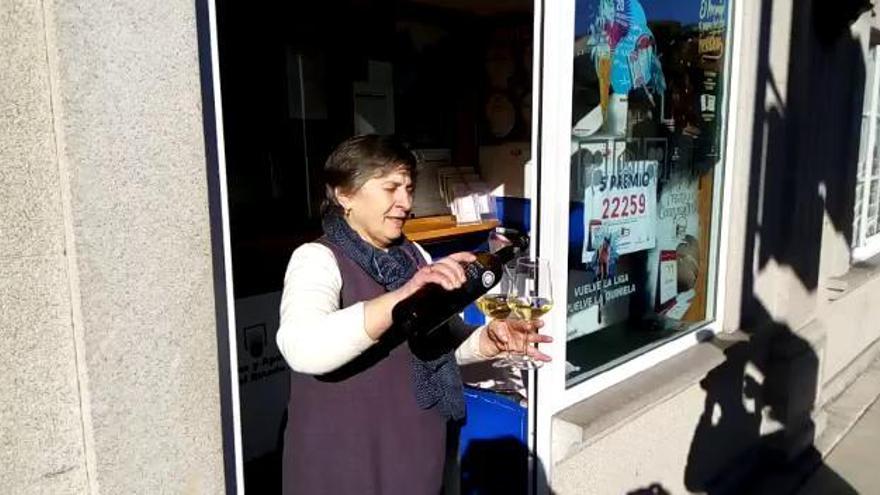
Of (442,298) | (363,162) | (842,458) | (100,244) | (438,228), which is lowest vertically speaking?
(842,458)

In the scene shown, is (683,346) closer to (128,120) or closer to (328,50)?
(328,50)

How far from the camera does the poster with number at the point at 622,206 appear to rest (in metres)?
3.03

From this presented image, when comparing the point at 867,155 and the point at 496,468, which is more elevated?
the point at 867,155

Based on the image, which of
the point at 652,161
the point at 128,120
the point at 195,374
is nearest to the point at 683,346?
the point at 652,161

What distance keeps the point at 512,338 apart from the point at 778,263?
2.94 meters

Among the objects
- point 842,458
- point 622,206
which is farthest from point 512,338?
point 842,458

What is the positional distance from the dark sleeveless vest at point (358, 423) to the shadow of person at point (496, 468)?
870mm

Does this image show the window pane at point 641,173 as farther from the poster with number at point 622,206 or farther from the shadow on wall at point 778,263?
the shadow on wall at point 778,263

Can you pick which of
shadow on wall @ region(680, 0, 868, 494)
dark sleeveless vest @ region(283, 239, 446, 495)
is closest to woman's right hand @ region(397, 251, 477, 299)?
dark sleeveless vest @ region(283, 239, 446, 495)

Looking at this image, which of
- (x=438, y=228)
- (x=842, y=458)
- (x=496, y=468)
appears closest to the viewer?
(x=496, y=468)

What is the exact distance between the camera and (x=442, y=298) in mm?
1627

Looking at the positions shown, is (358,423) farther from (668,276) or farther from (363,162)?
(668,276)

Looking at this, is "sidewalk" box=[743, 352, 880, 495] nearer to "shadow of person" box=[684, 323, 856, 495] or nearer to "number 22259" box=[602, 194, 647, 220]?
"shadow of person" box=[684, 323, 856, 495]

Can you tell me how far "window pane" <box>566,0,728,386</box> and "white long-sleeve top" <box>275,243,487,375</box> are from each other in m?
1.34
